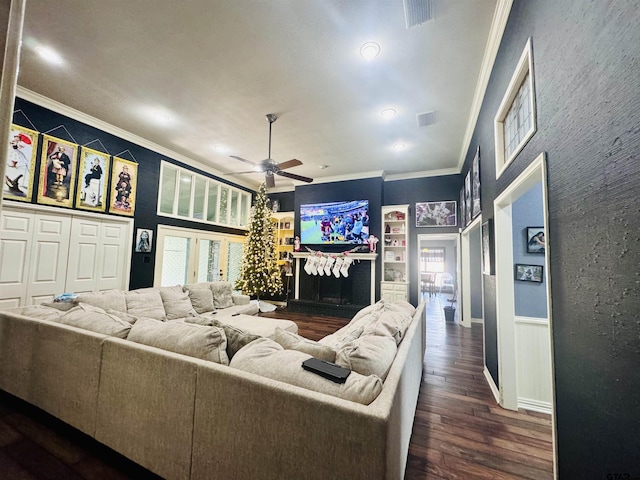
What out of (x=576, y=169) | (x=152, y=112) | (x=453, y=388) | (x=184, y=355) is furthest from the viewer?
(x=152, y=112)

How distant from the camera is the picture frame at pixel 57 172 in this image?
3830mm

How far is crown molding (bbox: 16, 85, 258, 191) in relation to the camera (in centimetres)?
368

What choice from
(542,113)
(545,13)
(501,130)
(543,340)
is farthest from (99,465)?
(501,130)

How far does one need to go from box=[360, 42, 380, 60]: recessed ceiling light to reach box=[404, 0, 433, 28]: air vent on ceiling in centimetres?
36

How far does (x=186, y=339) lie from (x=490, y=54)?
366 cm

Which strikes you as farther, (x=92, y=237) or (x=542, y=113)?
(x=92, y=237)

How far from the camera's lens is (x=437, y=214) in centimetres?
621

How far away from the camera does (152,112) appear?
408 cm

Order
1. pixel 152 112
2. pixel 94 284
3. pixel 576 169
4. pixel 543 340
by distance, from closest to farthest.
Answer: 1. pixel 576 169
2. pixel 543 340
3. pixel 152 112
4. pixel 94 284

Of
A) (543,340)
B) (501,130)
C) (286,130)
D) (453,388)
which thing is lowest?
(453,388)

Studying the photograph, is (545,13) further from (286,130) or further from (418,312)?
(286,130)

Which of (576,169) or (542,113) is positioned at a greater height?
(542,113)

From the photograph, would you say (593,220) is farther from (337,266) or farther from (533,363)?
(337,266)

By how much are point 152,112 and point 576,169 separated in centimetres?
492
